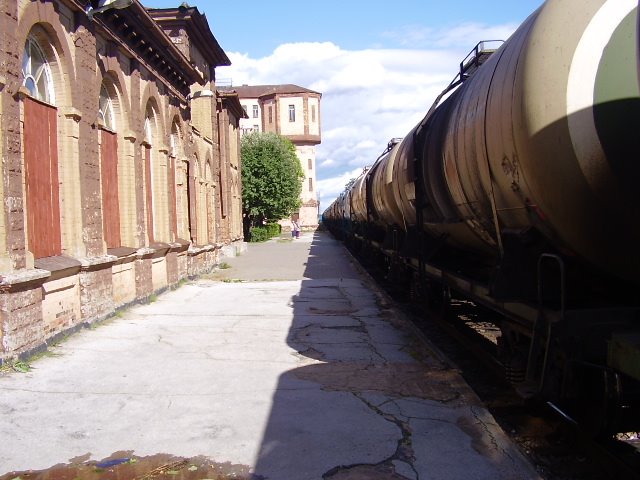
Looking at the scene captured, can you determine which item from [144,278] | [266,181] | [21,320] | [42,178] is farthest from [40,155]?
[266,181]

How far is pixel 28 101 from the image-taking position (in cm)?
752

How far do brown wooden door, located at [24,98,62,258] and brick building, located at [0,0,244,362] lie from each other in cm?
2

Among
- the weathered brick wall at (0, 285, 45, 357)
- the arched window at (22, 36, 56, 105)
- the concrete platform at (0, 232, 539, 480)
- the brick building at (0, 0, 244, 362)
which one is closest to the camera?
the concrete platform at (0, 232, 539, 480)

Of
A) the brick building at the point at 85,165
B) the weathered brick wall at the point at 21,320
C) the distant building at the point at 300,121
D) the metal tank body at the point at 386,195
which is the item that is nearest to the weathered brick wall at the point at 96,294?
the brick building at the point at 85,165

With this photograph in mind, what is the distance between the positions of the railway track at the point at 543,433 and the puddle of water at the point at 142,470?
219 cm

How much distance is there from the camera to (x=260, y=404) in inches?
213

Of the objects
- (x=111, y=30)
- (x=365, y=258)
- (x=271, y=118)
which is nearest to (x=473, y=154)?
(x=111, y=30)

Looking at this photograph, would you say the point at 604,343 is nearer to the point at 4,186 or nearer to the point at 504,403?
the point at 504,403

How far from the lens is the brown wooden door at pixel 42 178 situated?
7504 mm

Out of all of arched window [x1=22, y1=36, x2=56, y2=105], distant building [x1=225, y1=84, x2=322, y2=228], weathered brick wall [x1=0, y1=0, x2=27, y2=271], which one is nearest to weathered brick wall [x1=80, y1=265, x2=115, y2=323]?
weathered brick wall [x1=0, y1=0, x2=27, y2=271]

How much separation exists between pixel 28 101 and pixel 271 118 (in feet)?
255

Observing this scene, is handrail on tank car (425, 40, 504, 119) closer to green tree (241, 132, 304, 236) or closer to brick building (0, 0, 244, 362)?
brick building (0, 0, 244, 362)

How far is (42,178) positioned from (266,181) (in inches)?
1342

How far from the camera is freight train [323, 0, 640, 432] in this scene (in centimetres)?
365
